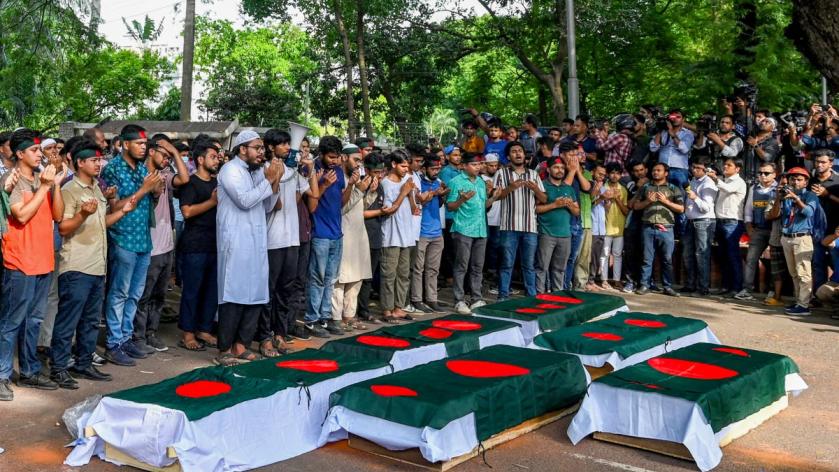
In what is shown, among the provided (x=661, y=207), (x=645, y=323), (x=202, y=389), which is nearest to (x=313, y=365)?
(x=202, y=389)

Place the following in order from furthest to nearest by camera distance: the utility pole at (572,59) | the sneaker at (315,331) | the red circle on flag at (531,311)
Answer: the utility pole at (572,59), the sneaker at (315,331), the red circle on flag at (531,311)

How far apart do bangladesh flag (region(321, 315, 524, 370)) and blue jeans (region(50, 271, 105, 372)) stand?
1.90m

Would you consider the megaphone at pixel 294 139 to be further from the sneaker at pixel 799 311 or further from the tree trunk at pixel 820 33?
the sneaker at pixel 799 311

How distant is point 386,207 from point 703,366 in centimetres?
443

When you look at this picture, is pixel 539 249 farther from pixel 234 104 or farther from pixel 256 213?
pixel 234 104

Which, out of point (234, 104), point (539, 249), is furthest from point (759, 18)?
point (234, 104)

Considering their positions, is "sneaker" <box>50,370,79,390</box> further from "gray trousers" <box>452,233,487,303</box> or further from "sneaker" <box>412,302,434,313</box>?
"gray trousers" <box>452,233,487,303</box>

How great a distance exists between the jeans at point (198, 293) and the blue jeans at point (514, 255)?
13.2 ft

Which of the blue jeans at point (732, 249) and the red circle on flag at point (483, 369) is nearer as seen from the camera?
the red circle on flag at point (483, 369)

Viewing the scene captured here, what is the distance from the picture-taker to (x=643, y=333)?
23.8ft

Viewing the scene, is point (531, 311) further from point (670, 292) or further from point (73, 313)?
point (670, 292)

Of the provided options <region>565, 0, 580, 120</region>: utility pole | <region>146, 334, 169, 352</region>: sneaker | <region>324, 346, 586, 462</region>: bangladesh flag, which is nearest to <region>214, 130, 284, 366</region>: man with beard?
<region>146, 334, 169, 352</region>: sneaker

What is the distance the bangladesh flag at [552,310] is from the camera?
8006 millimetres

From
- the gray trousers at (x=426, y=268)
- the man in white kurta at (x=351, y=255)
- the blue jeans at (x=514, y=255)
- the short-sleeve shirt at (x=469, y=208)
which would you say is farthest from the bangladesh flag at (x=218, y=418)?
the blue jeans at (x=514, y=255)
